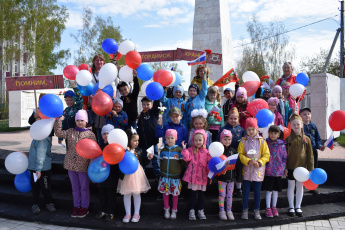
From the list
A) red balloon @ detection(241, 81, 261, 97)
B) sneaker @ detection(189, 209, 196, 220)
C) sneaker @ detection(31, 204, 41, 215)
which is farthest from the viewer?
red balloon @ detection(241, 81, 261, 97)

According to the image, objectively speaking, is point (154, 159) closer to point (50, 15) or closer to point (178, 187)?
point (178, 187)

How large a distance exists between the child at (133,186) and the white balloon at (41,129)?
3.56 feet

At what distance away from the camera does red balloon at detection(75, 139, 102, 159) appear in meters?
3.58


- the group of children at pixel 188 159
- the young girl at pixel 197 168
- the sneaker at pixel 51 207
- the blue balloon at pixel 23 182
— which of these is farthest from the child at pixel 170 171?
the blue balloon at pixel 23 182

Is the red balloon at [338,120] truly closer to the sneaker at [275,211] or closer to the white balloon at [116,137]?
the sneaker at [275,211]

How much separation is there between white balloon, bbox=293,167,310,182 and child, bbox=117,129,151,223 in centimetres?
203

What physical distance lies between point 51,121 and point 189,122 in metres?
2.04

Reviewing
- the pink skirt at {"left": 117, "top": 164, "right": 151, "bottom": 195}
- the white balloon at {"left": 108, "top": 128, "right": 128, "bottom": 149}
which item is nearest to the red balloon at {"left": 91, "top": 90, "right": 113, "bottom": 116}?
the white balloon at {"left": 108, "top": 128, "right": 128, "bottom": 149}

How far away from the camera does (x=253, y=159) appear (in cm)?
380

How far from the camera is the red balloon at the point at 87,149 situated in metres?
3.58

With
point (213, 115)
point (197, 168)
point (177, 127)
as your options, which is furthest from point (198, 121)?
point (197, 168)

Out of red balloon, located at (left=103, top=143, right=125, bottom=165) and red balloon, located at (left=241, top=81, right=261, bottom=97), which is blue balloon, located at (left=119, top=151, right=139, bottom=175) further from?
red balloon, located at (left=241, top=81, right=261, bottom=97)

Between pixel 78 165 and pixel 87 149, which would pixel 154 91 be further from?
pixel 78 165

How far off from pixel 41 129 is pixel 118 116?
1044 mm
